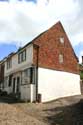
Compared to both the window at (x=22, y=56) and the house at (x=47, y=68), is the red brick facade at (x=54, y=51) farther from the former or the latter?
the window at (x=22, y=56)

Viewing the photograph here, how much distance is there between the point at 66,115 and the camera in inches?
1031

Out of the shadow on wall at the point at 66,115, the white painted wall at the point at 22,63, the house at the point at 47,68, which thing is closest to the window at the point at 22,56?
the house at the point at 47,68

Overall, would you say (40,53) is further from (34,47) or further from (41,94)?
(41,94)

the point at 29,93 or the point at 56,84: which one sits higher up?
the point at 56,84

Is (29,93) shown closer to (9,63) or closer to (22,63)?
(22,63)

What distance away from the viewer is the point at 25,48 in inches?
1612

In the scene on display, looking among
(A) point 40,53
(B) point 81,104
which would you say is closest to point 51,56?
(A) point 40,53

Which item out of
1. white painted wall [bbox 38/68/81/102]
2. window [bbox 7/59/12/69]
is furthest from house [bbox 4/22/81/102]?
window [bbox 7/59/12/69]

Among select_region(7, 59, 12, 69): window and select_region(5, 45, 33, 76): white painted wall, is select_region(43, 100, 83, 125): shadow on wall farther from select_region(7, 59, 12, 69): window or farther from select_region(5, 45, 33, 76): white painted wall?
select_region(7, 59, 12, 69): window

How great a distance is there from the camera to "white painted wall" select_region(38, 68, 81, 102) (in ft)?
125

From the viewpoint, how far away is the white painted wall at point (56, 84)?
38156mm

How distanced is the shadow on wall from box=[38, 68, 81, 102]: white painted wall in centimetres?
860

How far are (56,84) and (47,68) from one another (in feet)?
8.52

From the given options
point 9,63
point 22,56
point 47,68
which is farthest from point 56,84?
point 9,63
